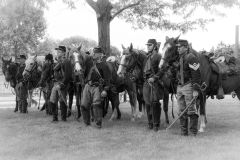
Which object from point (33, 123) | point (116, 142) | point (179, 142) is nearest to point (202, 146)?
point (179, 142)

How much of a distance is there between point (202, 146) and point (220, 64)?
A: 12.8 feet

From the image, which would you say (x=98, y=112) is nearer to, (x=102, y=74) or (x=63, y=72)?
(x=102, y=74)

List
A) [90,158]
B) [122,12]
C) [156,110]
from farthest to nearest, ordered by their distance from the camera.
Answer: [122,12] → [156,110] → [90,158]

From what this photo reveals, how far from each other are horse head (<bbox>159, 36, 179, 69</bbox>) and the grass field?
6.27 ft

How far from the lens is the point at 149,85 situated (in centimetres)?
927

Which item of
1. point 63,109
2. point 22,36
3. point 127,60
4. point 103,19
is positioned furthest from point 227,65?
point 22,36

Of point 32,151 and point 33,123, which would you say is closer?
point 32,151

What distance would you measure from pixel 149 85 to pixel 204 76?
157 cm

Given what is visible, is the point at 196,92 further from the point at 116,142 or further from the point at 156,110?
the point at 116,142

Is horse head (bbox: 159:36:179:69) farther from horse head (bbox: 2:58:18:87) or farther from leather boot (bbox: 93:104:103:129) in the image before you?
horse head (bbox: 2:58:18:87)

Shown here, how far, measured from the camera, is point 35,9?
574 inches

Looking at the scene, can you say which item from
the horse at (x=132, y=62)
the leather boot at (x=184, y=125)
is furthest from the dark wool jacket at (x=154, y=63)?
the leather boot at (x=184, y=125)

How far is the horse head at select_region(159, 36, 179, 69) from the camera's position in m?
8.22

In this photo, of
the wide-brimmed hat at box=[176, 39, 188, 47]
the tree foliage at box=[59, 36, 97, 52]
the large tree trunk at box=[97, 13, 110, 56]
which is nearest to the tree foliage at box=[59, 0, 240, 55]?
the large tree trunk at box=[97, 13, 110, 56]
